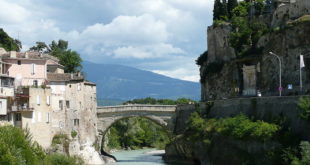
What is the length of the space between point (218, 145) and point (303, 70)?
14593mm

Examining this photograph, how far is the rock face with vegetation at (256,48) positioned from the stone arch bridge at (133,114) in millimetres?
7773

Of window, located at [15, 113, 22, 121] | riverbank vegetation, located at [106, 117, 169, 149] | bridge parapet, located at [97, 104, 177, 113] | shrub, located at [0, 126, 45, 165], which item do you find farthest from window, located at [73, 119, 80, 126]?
riverbank vegetation, located at [106, 117, 169, 149]

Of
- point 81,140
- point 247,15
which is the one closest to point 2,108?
point 81,140

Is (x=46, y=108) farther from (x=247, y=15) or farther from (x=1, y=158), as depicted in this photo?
(x=247, y=15)

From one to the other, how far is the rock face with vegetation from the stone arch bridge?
306 inches

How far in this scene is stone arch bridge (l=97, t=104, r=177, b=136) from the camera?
74625 mm

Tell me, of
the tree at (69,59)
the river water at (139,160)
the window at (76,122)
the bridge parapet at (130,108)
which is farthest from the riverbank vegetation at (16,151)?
the tree at (69,59)

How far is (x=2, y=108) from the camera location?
54.3m

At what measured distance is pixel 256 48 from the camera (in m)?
70.7

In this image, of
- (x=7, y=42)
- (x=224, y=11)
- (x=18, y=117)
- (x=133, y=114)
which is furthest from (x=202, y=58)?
(x=18, y=117)

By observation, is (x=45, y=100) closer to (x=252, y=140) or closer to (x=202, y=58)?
(x=252, y=140)

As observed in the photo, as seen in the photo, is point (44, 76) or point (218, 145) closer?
point (218, 145)

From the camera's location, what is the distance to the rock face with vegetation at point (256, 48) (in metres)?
61.3

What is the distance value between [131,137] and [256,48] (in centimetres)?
4467
